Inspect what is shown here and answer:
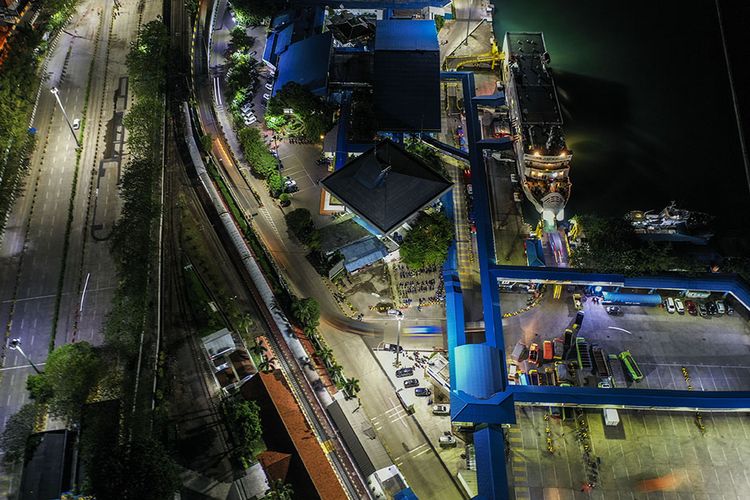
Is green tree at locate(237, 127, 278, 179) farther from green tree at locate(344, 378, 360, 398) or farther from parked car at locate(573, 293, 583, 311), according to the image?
parked car at locate(573, 293, 583, 311)

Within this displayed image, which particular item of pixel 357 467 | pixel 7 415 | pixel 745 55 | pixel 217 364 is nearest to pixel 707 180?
pixel 745 55

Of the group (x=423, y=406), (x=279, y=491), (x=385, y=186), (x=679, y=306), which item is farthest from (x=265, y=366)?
(x=679, y=306)

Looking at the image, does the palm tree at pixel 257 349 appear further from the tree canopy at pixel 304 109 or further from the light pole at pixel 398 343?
the tree canopy at pixel 304 109

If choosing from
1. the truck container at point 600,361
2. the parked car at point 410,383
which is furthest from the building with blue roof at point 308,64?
the truck container at point 600,361

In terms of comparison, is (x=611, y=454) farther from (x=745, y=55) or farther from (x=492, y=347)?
(x=745, y=55)

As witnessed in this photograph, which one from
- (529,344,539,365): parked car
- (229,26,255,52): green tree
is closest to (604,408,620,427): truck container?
(529,344,539,365): parked car

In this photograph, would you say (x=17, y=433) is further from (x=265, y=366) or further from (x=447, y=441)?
(x=447, y=441)
